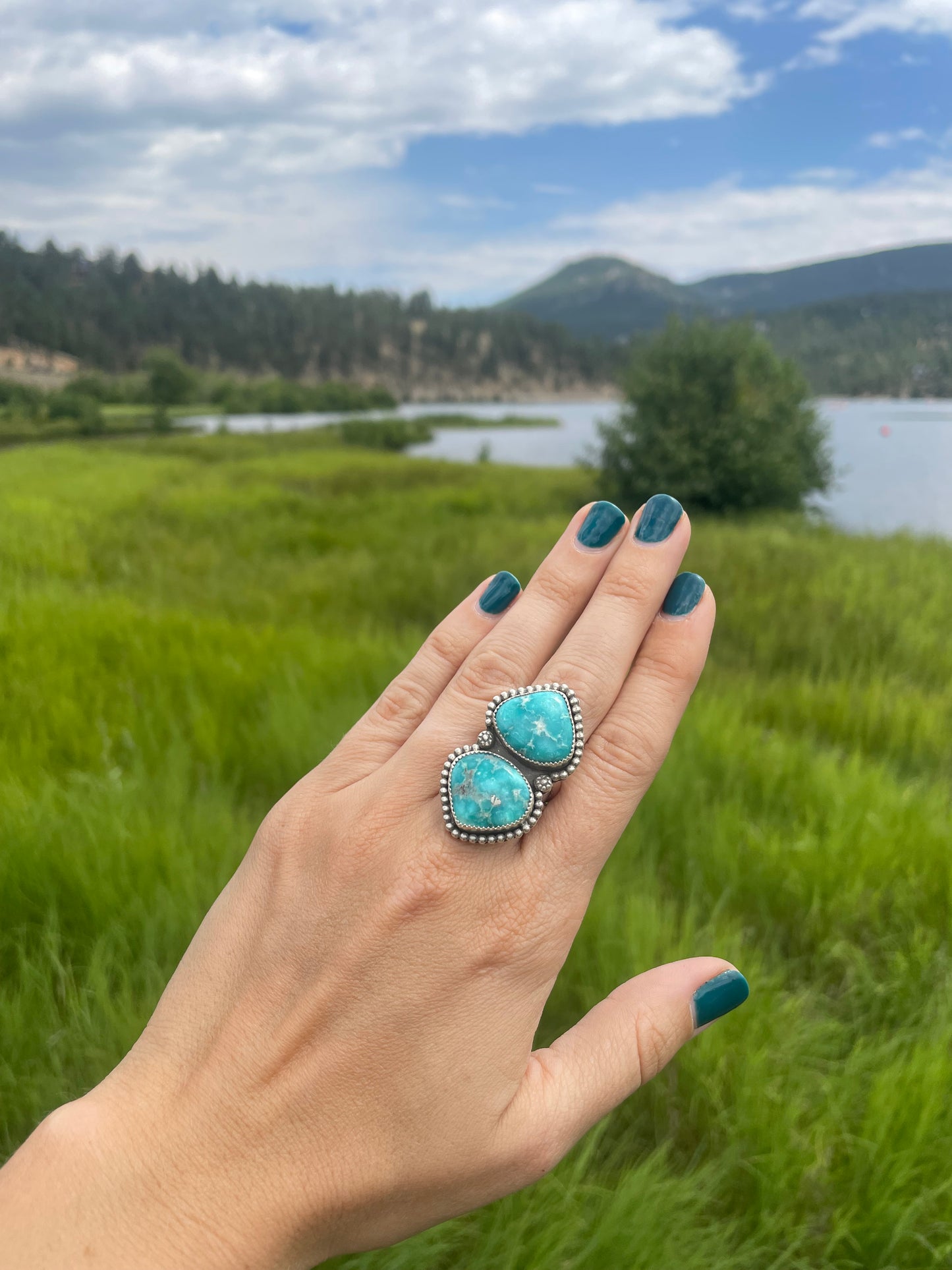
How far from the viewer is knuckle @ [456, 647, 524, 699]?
4.40 feet

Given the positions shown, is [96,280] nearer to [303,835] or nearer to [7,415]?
[7,415]

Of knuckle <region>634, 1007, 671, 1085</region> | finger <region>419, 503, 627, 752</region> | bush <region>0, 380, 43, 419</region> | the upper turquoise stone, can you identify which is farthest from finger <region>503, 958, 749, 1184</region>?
bush <region>0, 380, 43, 419</region>

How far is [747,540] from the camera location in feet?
25.2

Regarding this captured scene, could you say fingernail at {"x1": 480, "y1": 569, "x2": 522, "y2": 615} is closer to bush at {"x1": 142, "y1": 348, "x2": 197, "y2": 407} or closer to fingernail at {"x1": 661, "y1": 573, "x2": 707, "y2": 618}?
fingernail at {"x1": 661, "y1": 573, "x2": 707, "y2": 618}

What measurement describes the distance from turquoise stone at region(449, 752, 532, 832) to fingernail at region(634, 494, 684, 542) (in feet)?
1.82

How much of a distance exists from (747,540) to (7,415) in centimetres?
858

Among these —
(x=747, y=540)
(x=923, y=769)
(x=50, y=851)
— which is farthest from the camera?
(x=747, y=540)

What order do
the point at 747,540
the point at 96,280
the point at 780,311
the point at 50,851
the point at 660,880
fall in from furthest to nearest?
the point at 96,280 < the point at 780,311 < the point at 747,540 < the point at 660,880 < the point at 50,851

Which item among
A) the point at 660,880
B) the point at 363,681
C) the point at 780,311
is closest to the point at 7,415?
the point at 363,681

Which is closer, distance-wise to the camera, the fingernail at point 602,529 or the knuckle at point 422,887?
the knuckle at point 422,887

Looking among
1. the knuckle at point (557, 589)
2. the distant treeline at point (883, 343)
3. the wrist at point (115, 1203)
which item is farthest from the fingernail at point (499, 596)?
the distant treeline at point (883, 343)

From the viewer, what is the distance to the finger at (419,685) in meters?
1.38

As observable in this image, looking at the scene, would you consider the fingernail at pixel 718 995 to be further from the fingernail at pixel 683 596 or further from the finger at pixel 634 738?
the fingernail at pixel 683 596

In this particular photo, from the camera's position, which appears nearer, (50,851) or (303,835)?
(303,835)
